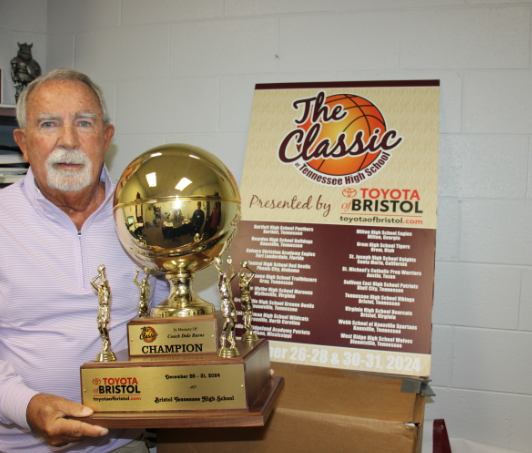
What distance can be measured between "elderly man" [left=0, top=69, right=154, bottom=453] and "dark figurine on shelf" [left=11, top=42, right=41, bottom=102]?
56cm

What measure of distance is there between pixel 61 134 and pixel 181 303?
0.58 meters

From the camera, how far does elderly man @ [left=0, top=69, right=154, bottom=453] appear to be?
1.14 metres

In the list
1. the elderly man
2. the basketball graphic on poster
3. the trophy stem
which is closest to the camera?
the trophy stem

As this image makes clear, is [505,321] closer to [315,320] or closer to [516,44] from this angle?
[315,320]

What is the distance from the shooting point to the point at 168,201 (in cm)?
88

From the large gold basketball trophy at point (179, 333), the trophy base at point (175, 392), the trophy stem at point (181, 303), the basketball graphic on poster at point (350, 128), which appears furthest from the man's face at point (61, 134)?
the basketball graphic on poster at point (350, 128)

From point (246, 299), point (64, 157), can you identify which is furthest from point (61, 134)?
point (246, 299)

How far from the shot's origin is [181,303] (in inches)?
38.1

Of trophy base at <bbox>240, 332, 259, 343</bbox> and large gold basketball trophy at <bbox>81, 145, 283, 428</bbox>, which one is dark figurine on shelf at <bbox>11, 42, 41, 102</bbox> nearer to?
large gold basketball trophy at <bbox>81, 145, 283, 428</bbox>

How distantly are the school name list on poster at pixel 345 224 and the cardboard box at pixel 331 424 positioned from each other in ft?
0.43

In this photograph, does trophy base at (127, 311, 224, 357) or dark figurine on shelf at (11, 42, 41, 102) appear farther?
dark figurine on shelf at (11, 42, 41, 102)

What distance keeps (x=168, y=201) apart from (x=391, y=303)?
772 mm

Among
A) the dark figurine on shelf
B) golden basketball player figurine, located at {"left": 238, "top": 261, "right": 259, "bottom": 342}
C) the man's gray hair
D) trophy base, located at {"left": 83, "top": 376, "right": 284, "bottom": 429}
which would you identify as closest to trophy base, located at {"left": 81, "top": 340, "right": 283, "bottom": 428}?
trophy base, located at {"left": 83, "top": 376, "right": 284, "bottom": 429}

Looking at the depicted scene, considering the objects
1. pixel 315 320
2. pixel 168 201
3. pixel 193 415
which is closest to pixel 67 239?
pixel 168 201
